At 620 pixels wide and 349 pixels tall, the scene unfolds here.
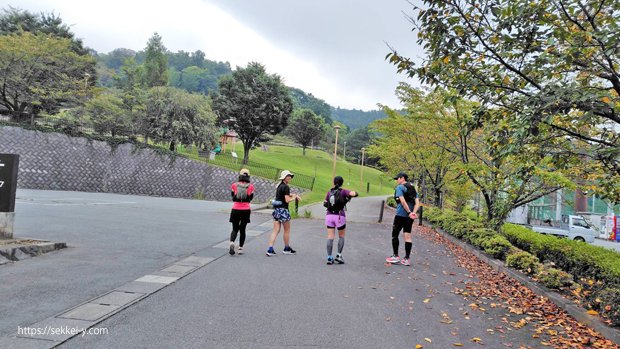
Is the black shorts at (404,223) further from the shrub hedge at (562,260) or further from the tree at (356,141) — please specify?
the tree at (356,141)

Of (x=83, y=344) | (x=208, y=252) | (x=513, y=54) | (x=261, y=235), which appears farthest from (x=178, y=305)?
(x=261, y=235)

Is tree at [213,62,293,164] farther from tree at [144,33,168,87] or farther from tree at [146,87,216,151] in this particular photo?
tree at [144,33,168,87]

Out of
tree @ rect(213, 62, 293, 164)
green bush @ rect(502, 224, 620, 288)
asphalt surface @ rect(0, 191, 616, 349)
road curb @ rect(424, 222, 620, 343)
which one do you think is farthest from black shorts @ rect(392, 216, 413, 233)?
tree @ rect(213, 62, 293, 164)

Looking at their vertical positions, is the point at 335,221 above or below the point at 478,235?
above

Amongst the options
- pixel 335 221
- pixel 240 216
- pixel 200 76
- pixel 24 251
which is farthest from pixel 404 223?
pixel 200 76

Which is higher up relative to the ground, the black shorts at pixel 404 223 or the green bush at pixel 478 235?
the black shorts at pixel 404 223

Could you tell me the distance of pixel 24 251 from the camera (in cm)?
600

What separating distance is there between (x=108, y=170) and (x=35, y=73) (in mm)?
7864

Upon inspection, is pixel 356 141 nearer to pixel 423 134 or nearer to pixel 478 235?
pixel 423 134

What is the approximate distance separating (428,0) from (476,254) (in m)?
6.81

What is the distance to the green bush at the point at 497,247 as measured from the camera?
8.30m

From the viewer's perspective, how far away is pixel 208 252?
295 inches

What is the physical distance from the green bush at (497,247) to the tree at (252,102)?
31535mm

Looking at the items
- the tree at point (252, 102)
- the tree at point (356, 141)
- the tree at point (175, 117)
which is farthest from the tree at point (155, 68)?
the tree at point (356, 141)
